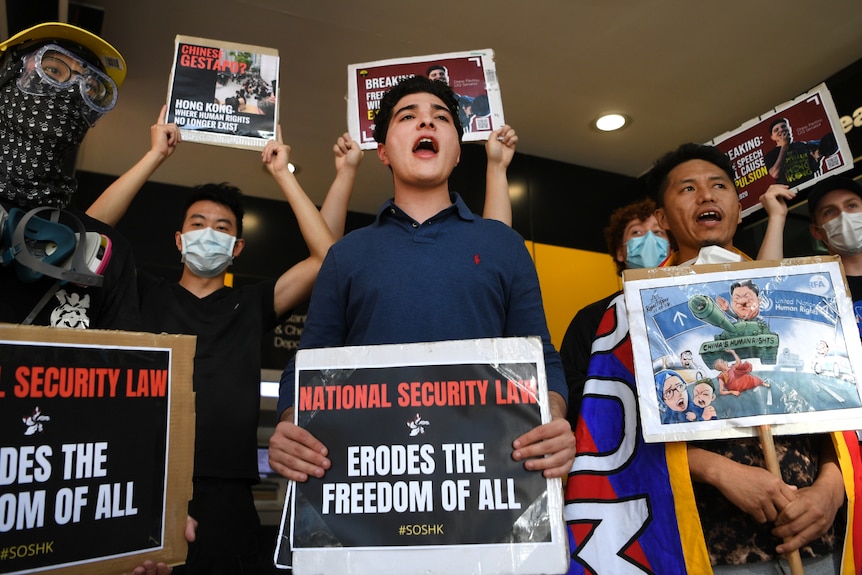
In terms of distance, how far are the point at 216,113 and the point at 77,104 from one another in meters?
0.65

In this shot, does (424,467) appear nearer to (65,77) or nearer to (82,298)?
(82,298)

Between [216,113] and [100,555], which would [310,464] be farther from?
[216,113]

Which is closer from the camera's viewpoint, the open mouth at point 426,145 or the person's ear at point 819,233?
the open mouth at point 426,145

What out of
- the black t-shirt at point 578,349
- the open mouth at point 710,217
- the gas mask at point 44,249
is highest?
the open mouth at point 710,217

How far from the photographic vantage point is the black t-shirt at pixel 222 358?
238 centimetres

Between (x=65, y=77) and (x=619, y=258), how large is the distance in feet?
7.63

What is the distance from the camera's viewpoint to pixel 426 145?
1.96 metres

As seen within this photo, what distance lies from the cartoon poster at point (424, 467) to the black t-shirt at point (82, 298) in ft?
2.11

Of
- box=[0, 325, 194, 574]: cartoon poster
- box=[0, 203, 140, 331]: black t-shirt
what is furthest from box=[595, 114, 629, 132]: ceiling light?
box=[0, 325, 194, 574]: cartoon poster

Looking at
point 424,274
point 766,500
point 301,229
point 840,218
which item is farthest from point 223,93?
point 840,218

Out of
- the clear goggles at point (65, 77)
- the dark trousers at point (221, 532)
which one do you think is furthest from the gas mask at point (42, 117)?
the dark trousers at point (221, 532)

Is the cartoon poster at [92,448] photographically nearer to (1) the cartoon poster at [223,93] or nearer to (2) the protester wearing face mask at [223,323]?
(2) the protester wearing face mask at [223,323]

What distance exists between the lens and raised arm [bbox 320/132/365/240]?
2.58 metres

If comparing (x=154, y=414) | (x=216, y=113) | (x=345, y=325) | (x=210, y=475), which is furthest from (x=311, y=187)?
(x=154, y=414)
